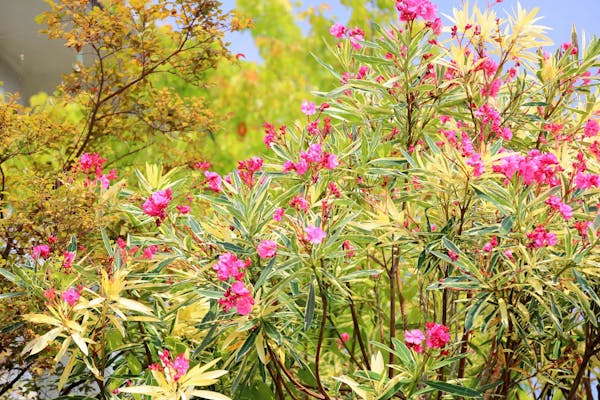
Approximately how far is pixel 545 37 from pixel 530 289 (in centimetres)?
140

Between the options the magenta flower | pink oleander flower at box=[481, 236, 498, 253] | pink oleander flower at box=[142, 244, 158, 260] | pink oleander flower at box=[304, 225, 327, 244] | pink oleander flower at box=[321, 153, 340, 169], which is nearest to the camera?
pink oleander flower at box=[304, 225, 327, 244]

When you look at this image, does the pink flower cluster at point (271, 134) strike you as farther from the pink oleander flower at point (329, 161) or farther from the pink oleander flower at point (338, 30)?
the pink oleander flower at point (338, 30)

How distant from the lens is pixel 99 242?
4375 mm

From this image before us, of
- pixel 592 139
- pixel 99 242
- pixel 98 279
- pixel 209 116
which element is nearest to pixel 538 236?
pixel 592 139

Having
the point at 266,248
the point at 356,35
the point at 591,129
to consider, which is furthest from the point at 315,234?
the point at 591,129

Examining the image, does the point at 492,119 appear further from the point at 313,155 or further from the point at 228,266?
the point at 228,266

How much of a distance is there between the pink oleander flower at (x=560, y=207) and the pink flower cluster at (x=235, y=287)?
3.83 ft

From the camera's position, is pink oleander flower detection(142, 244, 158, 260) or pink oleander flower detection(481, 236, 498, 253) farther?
pink oleander flower detection(142, 244, 158, 260)

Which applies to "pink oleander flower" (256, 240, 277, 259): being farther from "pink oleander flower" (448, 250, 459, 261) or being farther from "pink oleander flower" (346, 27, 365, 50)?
"pink oleander flower" (346, 27, 365, 50)

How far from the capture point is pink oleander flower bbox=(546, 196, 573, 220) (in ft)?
8.73

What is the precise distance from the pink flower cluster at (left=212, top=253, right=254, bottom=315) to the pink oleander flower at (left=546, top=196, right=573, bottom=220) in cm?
117

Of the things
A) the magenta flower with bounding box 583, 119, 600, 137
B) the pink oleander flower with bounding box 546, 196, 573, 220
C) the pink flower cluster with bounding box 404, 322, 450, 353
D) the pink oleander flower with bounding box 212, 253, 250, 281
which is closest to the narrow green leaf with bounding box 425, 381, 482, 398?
the pink flower cluster with bounding box 404, 322, 450, 353

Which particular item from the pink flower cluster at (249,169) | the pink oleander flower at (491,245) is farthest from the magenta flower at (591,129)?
A: the pink flower cluster at (249,169)

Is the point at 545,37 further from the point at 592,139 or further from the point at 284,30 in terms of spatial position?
the point at 284,30
